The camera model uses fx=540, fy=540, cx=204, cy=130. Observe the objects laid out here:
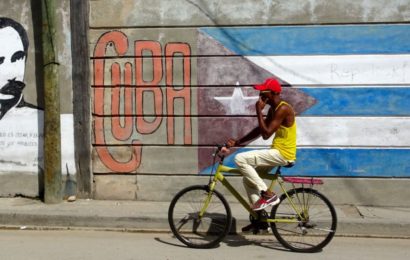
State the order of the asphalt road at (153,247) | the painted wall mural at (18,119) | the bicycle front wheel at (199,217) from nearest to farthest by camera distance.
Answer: the asphalt road at (153,247) → the bicycle front wheel at (199,217) → the painted wall mural at (18,119)

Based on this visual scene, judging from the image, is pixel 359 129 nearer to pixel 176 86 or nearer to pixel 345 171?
pixel 345 171

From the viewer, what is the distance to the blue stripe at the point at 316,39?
7.11 meters

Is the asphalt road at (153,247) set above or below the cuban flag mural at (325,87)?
below

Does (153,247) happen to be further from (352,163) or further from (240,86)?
(352,163)

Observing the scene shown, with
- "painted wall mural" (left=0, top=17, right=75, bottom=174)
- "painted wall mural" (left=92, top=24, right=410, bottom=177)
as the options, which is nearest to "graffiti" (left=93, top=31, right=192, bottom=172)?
"painted wall mural" (left=92, top=24, right=410, bottom=177)

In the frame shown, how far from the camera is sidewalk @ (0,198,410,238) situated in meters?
6.41

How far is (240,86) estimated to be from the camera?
7.42m

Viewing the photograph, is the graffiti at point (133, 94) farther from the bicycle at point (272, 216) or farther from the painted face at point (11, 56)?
the bicycle at point (272, 216)

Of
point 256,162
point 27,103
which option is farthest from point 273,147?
point 27,103

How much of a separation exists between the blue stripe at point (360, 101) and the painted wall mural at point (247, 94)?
0.04ft

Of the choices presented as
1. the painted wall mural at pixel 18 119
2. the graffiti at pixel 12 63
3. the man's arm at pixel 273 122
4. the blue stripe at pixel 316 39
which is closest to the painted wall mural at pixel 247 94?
the blue stripe at pixel 316 39

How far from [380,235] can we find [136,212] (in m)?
3.01

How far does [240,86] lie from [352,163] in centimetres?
183

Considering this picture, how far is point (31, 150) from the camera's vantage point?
7.75 metres
